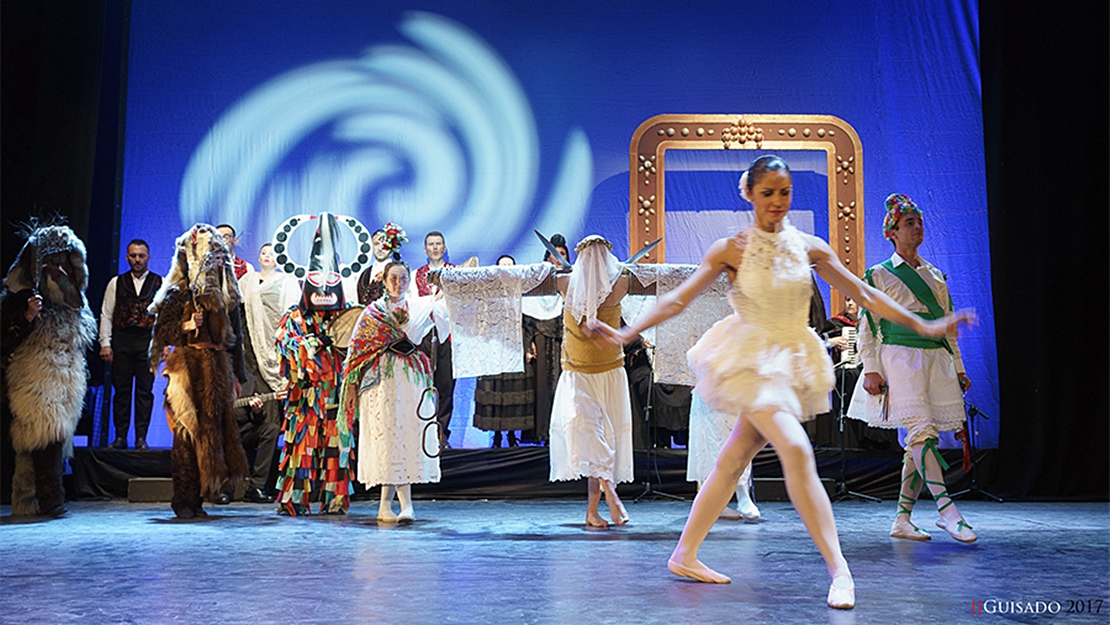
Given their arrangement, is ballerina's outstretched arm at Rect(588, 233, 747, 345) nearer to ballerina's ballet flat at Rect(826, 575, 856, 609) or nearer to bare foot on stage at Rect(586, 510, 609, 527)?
ballerina's ballet flat at Rect(826, 575, 856, 609)

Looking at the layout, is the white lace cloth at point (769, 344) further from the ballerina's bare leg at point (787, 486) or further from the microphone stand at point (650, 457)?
the microphone stand at point (650, 457)

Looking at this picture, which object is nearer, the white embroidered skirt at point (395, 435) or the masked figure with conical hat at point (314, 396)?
the white embroidered skirt at point (395, 435)

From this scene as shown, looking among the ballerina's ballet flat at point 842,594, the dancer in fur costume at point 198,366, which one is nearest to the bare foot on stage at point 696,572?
the ballerina's ballet flat at point 842,594

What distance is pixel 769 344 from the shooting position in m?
3.46

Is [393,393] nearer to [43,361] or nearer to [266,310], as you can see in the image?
[43,361]

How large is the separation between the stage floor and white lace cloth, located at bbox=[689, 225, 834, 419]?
0.71 m

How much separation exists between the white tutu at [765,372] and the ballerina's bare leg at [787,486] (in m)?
0.06

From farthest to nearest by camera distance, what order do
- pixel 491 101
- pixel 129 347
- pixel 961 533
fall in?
pixel 491 101, pixel 129 347, pixel 961 533

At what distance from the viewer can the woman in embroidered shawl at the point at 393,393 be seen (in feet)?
20.6

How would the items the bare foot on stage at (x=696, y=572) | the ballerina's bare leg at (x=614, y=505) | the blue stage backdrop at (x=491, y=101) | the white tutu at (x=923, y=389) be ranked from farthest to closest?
A: the blue stage backdrop at (x=491, y=101) → the ballerina's bare leg at (x=614, y=505) → the white tutu at (x=923, y=389) → the bare foot on stage at (x=696, y=572)

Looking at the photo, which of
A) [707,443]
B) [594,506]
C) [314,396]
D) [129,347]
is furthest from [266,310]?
[707,443]

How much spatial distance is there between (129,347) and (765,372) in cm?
650

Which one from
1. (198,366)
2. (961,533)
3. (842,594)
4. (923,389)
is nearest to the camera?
(842,594)

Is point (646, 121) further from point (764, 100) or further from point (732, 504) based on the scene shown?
point (732, 504)
